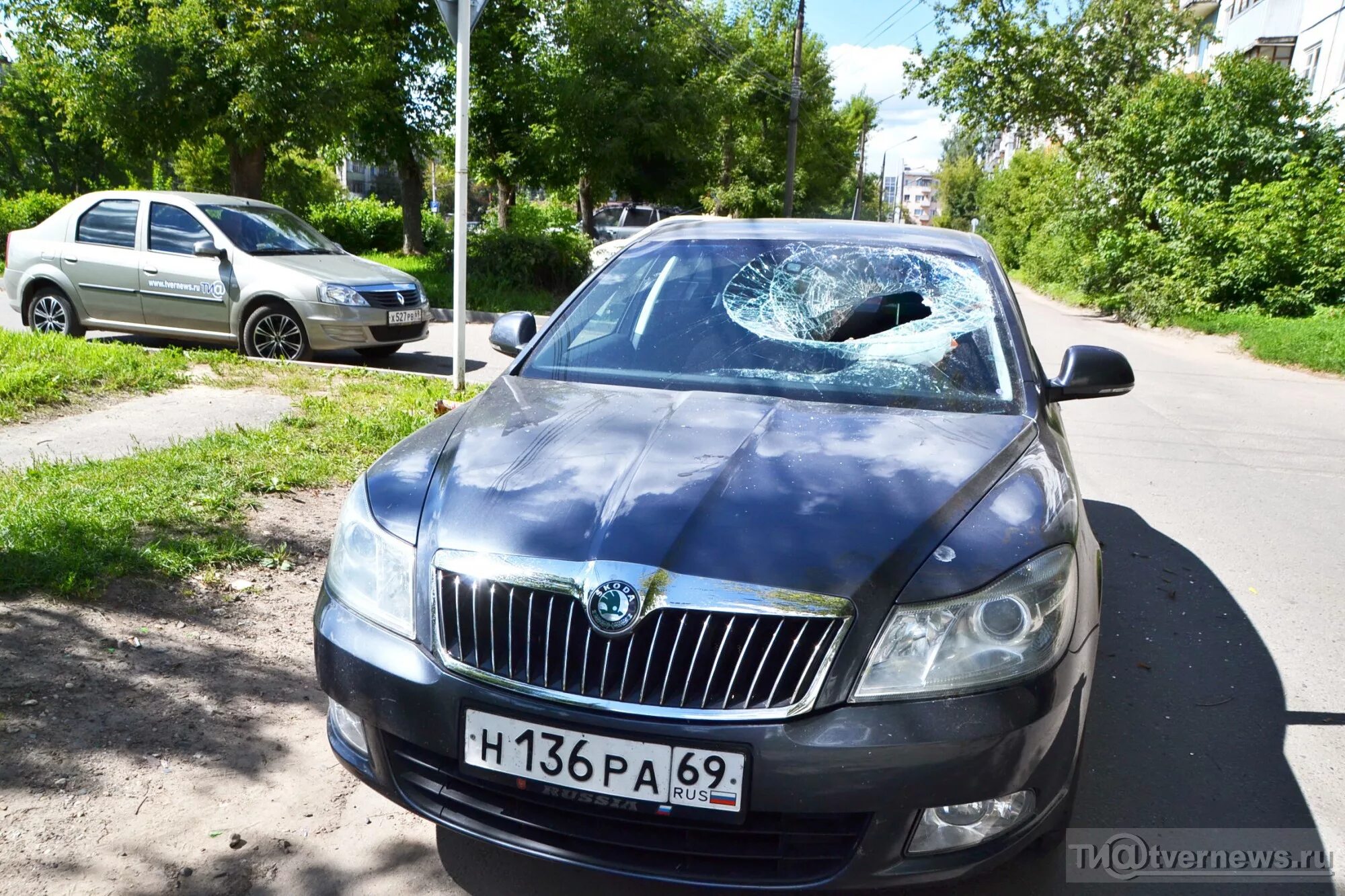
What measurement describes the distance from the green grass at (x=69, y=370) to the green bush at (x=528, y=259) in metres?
8.06

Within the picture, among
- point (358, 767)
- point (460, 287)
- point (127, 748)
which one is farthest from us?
point (460, 287)

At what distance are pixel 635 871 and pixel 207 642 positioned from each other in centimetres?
221

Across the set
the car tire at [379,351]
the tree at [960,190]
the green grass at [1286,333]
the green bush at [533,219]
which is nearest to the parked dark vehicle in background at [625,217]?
the green bush at [533,219]

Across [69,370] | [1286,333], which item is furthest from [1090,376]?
[1286,333]

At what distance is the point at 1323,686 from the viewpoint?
3811 millimetres

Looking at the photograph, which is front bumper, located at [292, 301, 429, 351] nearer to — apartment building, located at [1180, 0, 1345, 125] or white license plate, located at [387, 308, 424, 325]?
white license plate, located at [387, 308, 424, 325]

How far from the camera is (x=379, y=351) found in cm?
1036

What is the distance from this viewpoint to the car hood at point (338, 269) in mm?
9641

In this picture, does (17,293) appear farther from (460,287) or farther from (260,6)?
(260,6)

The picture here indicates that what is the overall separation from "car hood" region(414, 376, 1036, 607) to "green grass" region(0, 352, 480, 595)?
1896 millimetres

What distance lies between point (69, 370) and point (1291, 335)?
51.5 ft

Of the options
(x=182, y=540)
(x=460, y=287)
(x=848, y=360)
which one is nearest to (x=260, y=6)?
(x=460, y=287)

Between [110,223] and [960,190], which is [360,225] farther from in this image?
[960,190]

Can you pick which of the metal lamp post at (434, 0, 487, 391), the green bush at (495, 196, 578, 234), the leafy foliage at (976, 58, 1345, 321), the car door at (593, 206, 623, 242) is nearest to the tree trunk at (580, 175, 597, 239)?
the car door at (593, 206, 623, 242)
